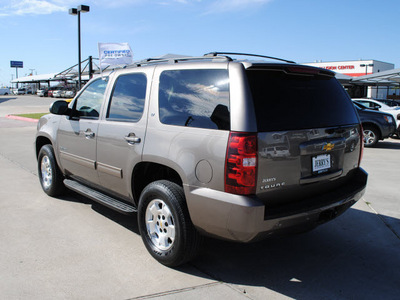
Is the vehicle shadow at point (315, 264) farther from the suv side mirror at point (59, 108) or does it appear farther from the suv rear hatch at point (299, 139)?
the suv side mirror at point (59, 108)

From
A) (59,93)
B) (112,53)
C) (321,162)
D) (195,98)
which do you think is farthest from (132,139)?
(59,93)

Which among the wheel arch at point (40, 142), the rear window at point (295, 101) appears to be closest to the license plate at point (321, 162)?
the rear window at point (295, 101)

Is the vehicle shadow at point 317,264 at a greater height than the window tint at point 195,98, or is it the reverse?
the window tint at point 195,98

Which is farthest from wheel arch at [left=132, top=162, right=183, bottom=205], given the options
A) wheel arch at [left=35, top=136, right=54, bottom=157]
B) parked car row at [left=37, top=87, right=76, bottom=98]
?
parked car row at [left=37, top=87, right=76, bottom=98]

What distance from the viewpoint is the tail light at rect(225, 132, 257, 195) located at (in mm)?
2807

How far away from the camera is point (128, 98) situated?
3980 mm

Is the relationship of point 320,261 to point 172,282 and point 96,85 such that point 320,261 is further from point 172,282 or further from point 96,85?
point 96,85

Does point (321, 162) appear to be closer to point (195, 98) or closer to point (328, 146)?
point (328, 146)

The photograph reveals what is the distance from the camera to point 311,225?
3.21 metres

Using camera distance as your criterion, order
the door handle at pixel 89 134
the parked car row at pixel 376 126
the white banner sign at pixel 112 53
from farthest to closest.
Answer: the white banner sign at pixel 112 53
the parked car row at pixel 376 126
the door handle at pixel 89 134

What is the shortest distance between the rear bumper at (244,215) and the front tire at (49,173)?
2934 millimetres

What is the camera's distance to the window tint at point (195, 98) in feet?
9.87

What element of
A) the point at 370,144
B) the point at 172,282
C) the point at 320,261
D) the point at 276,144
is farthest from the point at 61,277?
the point at 370,144

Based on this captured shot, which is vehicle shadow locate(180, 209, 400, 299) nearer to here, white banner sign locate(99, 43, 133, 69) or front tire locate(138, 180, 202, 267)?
front tire locate(138, 180, 202, 267)
